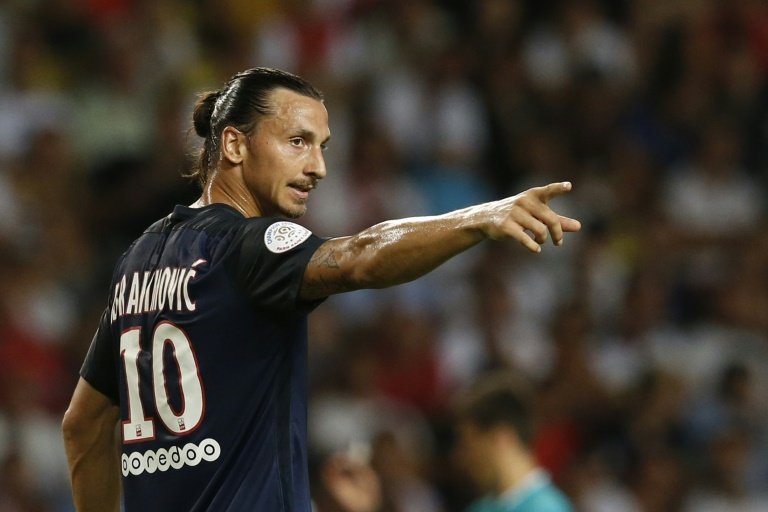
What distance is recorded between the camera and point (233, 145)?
4.16 metres

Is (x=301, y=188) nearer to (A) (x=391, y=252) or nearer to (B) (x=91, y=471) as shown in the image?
(A) (x=391, y=252)

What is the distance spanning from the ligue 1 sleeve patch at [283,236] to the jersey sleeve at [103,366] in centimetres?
82

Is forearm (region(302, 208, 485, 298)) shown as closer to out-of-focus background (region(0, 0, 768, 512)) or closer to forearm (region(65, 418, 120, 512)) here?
forearm (region(65, 418, 120, 512))

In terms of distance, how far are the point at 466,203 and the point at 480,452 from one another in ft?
13.7

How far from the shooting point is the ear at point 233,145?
4.14 meters

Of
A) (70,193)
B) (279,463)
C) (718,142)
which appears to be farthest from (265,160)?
(718,142)

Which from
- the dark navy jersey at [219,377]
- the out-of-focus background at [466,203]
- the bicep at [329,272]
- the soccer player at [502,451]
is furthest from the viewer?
the out-of-focus background at [466,203]

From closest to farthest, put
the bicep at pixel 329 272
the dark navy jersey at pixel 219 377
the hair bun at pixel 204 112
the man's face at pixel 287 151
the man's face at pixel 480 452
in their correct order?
1. the bicep at pixel 329 272
2. the dark navy jersey at pixel 219 377
3. the man's face at pixel 287 151
4. the hair bun at pixel 204 112
5. the man's face at pixel 480 452

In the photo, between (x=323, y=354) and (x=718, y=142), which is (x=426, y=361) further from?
(x=718, y=142)

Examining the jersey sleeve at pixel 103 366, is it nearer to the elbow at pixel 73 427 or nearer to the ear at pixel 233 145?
the elbow at pixel 73 427

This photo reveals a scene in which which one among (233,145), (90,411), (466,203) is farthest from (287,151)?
(466,203)

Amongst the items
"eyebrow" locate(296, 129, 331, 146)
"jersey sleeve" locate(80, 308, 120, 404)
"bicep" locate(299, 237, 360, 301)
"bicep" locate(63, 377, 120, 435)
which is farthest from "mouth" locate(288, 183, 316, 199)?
"bicep" locate(63, 377, 120, 435)

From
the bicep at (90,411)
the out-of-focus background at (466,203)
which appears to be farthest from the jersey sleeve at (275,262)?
the out-of-focus background at (466,203)

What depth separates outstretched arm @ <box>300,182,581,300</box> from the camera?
337 cm
